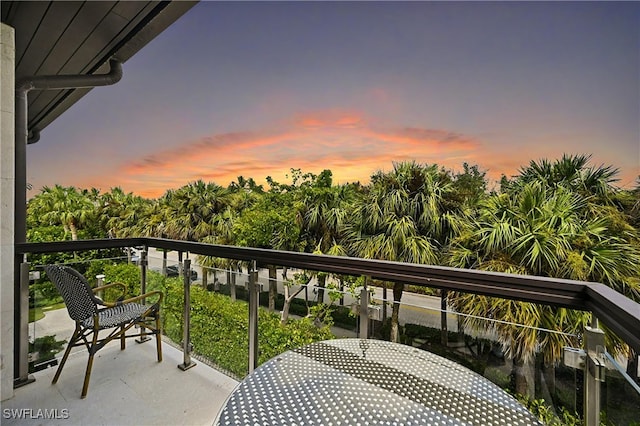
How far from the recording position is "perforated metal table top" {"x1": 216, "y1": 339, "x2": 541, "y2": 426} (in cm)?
69

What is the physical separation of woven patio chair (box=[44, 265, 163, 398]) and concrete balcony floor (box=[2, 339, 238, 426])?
121 millimetres

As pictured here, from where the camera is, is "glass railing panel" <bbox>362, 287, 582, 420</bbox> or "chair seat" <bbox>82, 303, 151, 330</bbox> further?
"chair seat" <bbox>82, 303, 151, 330</bbox>

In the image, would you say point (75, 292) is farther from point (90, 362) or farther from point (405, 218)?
point (405, 218)

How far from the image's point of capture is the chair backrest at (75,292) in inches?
76.8

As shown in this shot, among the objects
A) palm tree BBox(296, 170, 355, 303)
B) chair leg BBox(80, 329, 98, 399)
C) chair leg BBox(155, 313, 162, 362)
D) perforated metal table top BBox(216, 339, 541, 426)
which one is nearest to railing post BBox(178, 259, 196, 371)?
chair leg BBox(155, 313, 162, 362)

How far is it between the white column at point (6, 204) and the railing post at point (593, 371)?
125 inches

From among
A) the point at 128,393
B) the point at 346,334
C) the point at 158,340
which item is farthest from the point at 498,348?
the point at 158,340

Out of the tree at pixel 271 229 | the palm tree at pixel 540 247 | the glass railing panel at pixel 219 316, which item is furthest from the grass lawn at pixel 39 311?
the tree at pixel 271 229

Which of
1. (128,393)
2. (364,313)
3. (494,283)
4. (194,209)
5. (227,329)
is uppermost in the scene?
(194,209)

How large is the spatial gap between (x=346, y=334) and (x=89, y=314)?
5.90 ft

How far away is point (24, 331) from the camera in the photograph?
2.24 m

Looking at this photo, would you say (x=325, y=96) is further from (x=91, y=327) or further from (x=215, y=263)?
(x=91, y=327)

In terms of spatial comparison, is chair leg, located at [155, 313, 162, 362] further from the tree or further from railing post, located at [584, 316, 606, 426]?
the tree

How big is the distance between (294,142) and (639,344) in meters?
14.2
